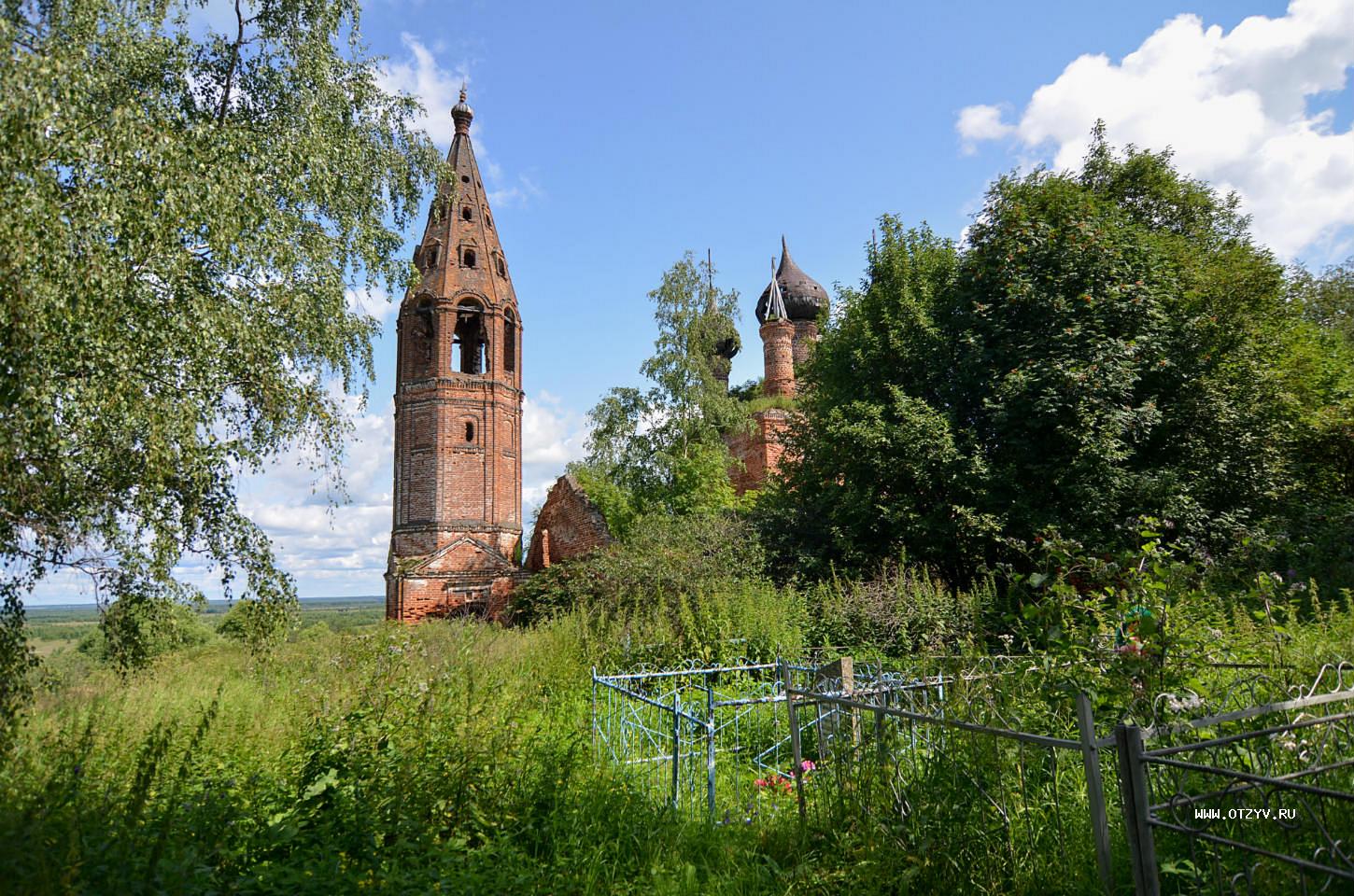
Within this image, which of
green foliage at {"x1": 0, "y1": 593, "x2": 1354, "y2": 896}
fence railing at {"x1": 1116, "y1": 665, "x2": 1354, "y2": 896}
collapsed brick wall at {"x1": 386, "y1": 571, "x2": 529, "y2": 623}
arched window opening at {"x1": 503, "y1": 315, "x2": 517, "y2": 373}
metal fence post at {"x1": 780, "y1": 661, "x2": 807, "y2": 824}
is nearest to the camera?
fence railing at {"x1": 1116, "y1": 665, "x2": 1354, "y2": 896}

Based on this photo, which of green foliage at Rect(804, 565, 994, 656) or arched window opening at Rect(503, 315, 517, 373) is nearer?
green foliage at Rect(804, 565, 994, 656)

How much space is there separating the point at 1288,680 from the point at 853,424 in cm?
1075

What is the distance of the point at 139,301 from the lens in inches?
236

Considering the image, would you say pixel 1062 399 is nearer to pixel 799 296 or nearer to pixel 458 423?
pixel 458 423

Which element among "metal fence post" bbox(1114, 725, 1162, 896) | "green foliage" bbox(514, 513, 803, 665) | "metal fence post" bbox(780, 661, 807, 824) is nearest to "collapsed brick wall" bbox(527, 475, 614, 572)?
"green foliage" bbox(514, 513, 803, 665)

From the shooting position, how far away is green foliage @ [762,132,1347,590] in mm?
12484

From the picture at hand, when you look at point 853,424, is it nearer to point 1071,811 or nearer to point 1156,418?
point 1156,418

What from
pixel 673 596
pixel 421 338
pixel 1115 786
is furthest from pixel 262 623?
pixel 421 338

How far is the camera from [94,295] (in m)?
5.47

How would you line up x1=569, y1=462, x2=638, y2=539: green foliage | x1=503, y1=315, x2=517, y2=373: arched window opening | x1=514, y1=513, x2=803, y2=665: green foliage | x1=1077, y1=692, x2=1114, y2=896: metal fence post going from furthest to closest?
x1=503, y1=315, x2=517, y2=373: arched window opening < x1=569, y1=462, x2=638, y2=539: green foliage < x1=514, y1=513, x2=803, y2=665: green foliage < x1=1077, y1=692, x2=1114, y2=896: metal fence post

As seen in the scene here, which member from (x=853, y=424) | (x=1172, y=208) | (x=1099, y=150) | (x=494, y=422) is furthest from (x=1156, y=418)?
(x=494, y=422)

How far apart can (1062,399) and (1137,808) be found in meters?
11.3

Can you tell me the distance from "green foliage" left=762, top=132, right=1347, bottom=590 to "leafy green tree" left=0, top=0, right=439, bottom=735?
967 centimetres

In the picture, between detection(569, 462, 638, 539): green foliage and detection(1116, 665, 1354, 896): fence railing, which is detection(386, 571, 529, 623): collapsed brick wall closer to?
detection(569, 462, 638, 539): green foliage
